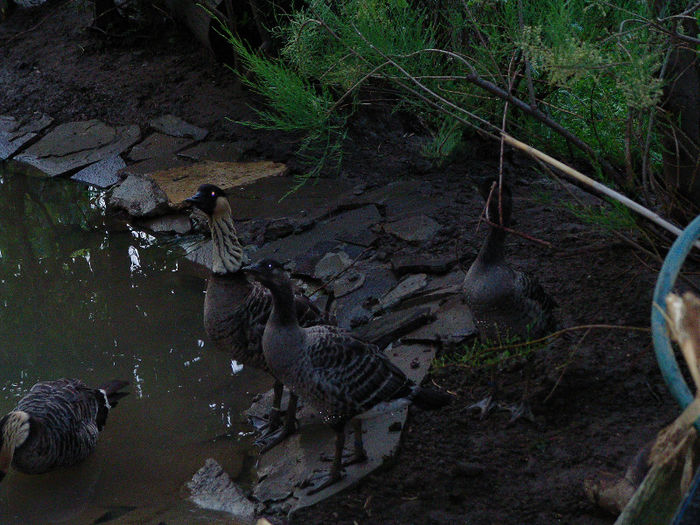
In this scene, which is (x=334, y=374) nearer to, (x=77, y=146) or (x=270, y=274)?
(x=270, y=274)

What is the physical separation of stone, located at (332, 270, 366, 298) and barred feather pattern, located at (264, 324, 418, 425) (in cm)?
184

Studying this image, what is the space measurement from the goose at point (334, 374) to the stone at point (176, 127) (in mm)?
5278

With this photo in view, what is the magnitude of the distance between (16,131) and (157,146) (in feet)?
7.46

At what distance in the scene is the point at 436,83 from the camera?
23.0 ft

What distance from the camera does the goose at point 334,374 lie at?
4.54 m

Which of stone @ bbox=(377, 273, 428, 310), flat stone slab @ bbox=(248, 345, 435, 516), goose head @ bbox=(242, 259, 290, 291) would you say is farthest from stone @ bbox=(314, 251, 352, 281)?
goose head @ bbox=(242, 259, 290, 291)

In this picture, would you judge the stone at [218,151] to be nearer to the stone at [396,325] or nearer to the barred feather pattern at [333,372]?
the stone at [396,325]

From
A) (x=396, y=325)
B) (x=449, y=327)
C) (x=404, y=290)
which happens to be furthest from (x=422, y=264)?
(x=449, y=327)

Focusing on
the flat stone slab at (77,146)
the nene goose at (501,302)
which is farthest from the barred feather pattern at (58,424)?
the flat stone slab at (77,146)

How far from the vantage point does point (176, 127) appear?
989cm

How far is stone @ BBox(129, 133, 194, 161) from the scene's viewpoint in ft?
31.2

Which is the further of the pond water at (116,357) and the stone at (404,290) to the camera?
the stone at (404,290)

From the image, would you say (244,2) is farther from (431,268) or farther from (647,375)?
(647,375)

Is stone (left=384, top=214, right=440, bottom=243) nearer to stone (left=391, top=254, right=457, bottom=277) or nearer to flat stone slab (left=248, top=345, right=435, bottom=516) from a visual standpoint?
stone (left=391, top=254, right=457, bottom=277)
